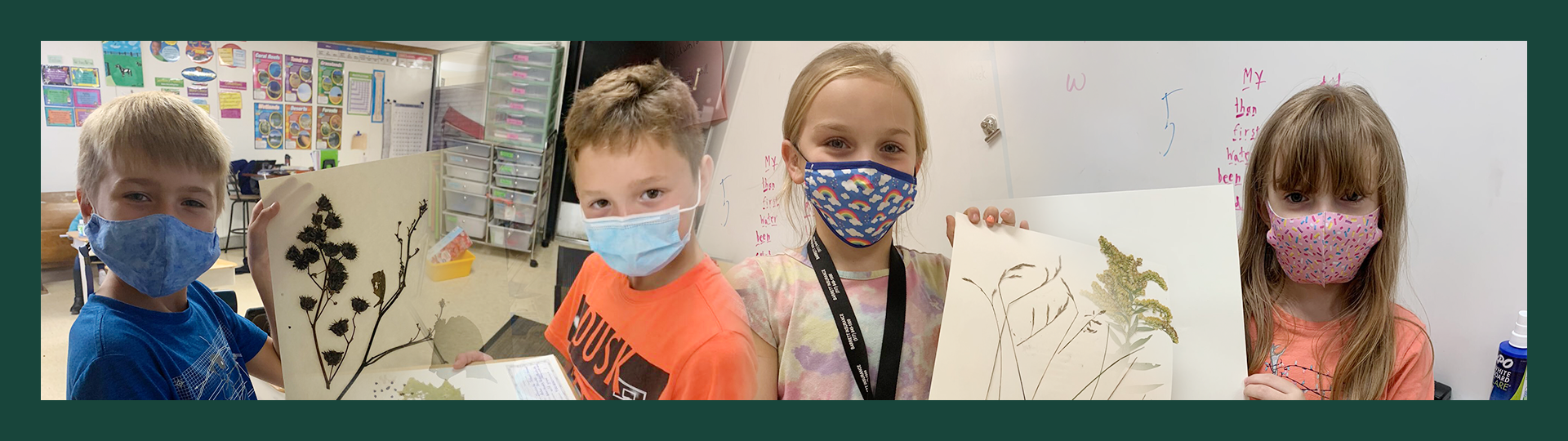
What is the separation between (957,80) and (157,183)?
71.2 inches

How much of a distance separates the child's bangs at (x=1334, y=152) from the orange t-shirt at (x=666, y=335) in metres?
1.34

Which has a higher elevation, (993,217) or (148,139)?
(148,139)

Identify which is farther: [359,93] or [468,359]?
[468,359]

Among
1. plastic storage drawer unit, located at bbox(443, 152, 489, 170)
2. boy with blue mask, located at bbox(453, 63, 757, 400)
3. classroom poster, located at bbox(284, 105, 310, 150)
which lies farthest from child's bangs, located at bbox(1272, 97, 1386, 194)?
classroom poster, located at bbox(284, 105, 310, 150)

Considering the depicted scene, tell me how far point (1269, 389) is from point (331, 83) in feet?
7.63

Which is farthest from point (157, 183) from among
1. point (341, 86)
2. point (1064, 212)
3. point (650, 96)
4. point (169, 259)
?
point (1064, 212)

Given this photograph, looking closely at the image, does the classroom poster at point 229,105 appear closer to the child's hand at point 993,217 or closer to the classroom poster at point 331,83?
the classroom poster at point 331,83

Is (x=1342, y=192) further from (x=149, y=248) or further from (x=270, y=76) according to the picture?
(x=149, y=248)

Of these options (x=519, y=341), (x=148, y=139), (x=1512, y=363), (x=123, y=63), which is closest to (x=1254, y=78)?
(x=1512, y=363)

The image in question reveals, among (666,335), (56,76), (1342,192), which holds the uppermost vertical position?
(56,76)

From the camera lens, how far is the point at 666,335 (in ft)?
6.40

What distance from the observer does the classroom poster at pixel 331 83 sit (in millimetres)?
2021

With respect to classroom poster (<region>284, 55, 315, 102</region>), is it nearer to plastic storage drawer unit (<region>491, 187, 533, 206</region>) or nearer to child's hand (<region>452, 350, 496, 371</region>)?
plastic storage drawer unit (<region>491, 187, 533, 206</region>)

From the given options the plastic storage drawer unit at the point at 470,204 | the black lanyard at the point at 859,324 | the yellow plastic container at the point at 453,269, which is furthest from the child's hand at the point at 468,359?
the black lanyard at the point at 859,324
